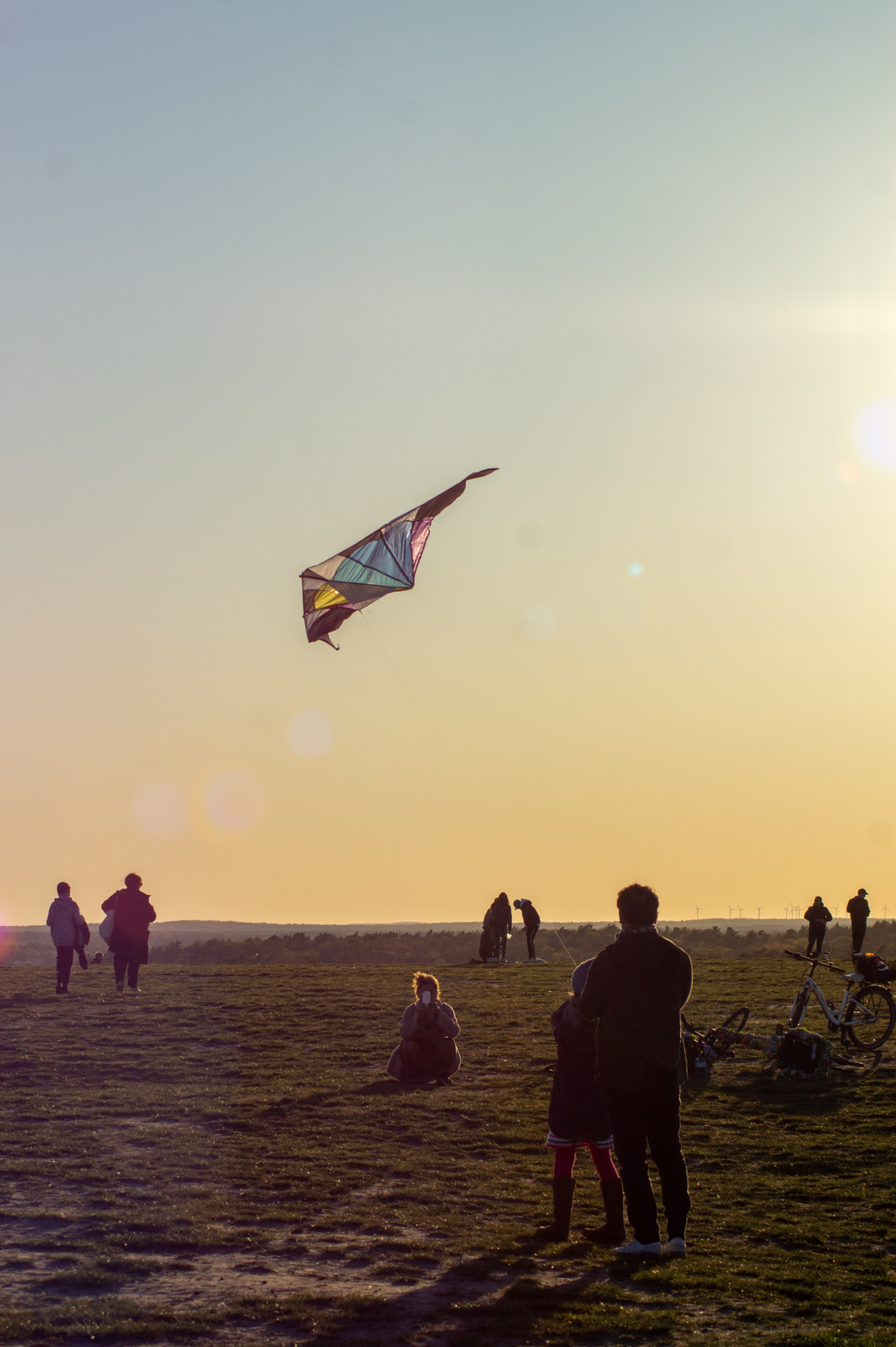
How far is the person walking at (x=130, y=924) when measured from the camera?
21.0 m

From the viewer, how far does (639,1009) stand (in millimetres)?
7586

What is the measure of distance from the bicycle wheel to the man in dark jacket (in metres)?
8.94

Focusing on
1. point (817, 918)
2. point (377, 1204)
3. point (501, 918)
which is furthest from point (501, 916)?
point (377, 1204)

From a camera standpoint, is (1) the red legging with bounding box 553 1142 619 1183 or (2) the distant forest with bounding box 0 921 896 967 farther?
(2) the distant forest with bounding box 0 921 896 967

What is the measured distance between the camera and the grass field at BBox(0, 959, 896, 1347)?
6266mm

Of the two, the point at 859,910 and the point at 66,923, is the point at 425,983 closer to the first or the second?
the point at 66,923

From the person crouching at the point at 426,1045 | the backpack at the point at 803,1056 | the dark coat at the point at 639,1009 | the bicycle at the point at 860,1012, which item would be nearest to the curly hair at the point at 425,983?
the person crouching at the point at 426,1045

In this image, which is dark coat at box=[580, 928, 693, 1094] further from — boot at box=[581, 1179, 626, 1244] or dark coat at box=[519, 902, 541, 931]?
dark coat at box=[519, 902, 541, 931]

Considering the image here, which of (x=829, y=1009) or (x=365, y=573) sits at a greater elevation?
(x=365, y=573)

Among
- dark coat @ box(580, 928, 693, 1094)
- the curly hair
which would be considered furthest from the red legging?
the curly hair

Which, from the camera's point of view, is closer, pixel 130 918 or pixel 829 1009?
pixel 829 1009

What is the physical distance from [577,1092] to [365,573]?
10.6 metres

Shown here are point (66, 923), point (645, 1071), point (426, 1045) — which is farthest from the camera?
point (66, 923)

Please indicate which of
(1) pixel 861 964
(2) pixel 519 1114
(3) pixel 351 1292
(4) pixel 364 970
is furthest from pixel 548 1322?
(4) pixel 364 970
